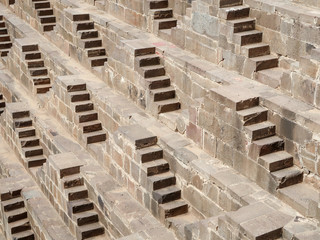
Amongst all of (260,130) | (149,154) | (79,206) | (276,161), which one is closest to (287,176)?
(276,161)

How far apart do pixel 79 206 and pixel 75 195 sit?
9.1 inches

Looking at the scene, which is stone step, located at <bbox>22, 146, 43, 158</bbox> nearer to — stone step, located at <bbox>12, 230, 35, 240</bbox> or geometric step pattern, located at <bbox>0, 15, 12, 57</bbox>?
stone step, located at <bbox>12, 230, 35, 240</bbox>

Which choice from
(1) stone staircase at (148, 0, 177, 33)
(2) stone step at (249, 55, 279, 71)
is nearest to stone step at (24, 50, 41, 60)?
(1) stone staircase at (148, 0, 177, 33)

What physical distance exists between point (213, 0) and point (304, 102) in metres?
2.95

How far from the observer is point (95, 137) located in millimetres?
12430

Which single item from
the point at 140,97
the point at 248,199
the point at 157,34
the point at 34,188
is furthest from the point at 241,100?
the point at 34,188

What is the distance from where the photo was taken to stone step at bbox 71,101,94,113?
12.8 metres

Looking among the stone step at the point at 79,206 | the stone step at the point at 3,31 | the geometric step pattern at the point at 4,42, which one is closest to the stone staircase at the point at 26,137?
the stone step at the point at 79,206

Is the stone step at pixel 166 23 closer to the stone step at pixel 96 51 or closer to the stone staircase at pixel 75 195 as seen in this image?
the stone step at pixel 96 51

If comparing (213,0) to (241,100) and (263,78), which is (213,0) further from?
(241,100)

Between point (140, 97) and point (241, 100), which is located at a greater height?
point (241, 100)

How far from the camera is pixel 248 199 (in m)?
8.56

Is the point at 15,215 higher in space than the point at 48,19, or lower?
lower

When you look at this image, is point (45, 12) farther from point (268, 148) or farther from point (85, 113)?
point (268, 148)
